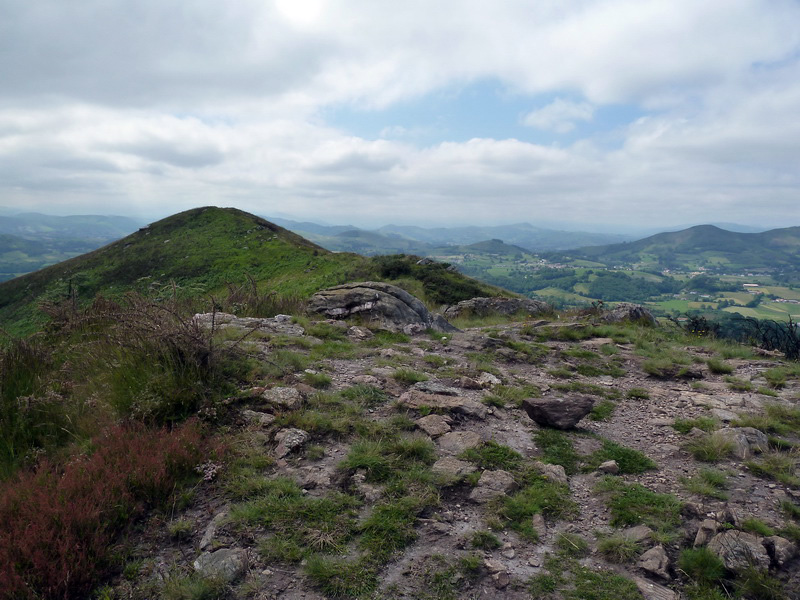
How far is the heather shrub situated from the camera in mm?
3111

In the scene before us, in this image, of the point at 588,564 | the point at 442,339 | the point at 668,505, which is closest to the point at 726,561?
the point at 668,505

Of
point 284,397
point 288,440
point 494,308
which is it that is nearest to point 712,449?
point 288,440

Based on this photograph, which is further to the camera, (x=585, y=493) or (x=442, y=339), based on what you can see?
(x=442, y=339)

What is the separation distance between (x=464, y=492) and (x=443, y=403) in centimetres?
195

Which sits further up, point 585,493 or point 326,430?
point 326,430

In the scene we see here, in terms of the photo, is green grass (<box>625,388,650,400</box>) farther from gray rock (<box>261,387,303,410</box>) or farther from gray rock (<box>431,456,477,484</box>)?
gray rock (<box>261,387,303,410</box>)

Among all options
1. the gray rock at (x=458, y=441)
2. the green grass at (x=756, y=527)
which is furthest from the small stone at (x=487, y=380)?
the green grass at (x=756, y=527)

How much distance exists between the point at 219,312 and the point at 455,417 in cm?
775

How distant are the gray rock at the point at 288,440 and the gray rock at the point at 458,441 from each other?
1810 mm

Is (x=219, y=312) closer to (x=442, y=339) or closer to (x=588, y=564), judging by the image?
(x=442, y=339)

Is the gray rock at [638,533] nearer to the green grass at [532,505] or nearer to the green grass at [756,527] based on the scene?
the green grass at [532,505]

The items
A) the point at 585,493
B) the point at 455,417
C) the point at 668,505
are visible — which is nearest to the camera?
the point at 668,505

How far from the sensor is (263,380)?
6.57m

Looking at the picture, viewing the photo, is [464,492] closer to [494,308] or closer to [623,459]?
[623,459]
